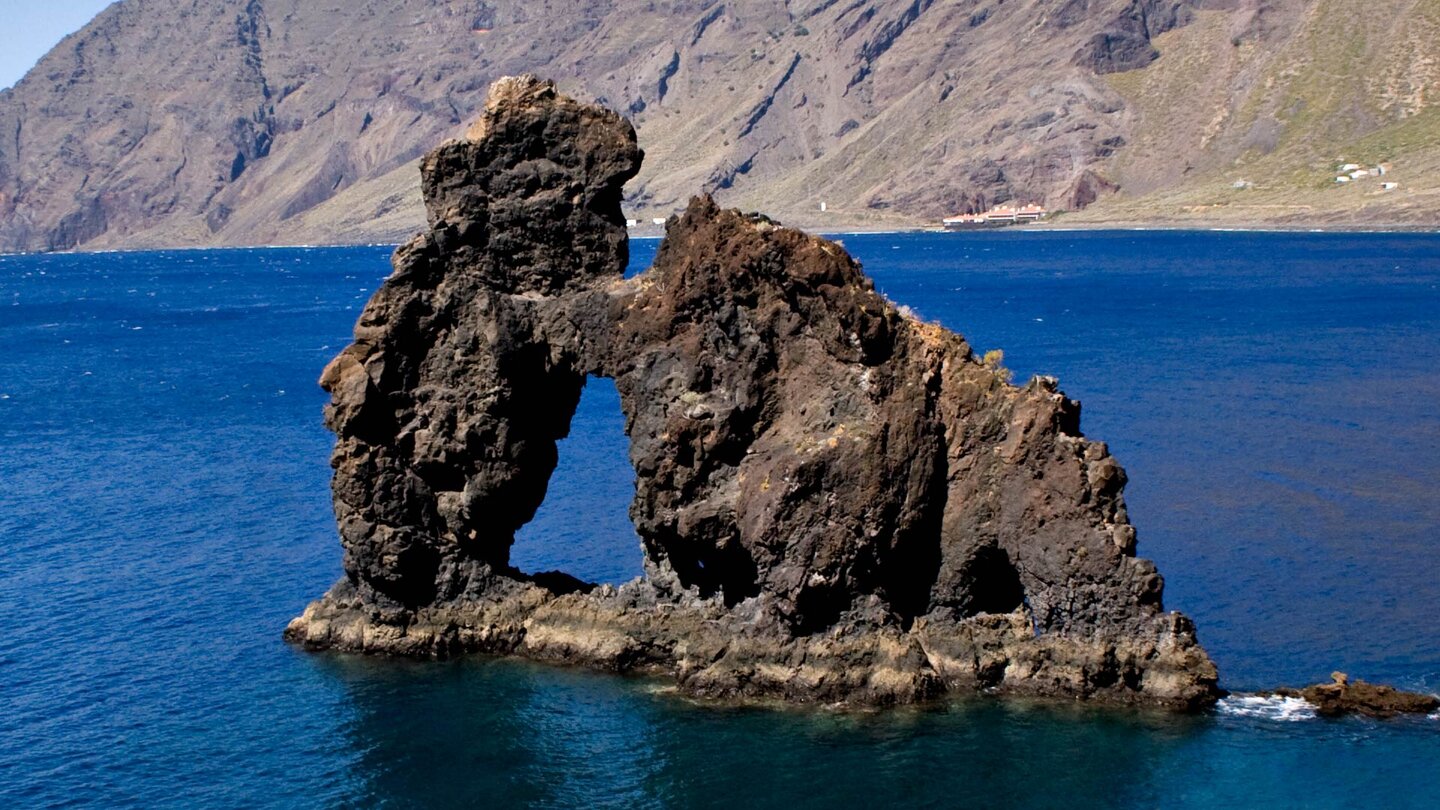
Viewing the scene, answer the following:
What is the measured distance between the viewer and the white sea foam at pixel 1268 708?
3950 cm

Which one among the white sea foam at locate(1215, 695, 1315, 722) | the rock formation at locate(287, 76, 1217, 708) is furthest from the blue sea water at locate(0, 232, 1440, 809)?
the rock formation at locate(287, 76, 1217, 708)

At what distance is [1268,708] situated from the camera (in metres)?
40.0

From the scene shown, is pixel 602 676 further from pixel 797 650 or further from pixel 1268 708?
pixel 1268 708

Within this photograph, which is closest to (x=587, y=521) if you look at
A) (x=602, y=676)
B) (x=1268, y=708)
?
(x=602, y=676)

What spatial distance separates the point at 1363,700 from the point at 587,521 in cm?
Result: 3061

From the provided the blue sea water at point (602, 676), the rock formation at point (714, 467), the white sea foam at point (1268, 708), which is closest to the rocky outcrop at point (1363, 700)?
the white sea foam at point (1268, 708)

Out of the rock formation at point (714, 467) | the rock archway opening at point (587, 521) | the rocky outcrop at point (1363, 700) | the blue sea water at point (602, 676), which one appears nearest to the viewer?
the blue sea water at point (602, 676)

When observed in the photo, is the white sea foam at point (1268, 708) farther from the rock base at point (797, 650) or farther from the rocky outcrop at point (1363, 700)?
the rock base at point (797, 650)

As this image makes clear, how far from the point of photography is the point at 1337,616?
155 feet

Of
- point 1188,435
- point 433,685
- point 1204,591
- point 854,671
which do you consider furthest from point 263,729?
point 1188,435

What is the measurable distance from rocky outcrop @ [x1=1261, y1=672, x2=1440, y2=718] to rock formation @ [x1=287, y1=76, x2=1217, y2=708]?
282 cm

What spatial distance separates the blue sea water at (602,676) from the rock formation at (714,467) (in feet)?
5.46

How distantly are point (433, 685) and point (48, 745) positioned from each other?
989 centimetres

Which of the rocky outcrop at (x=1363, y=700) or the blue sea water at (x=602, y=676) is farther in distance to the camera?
the rocky outcrop at (x=1363, y=700)
